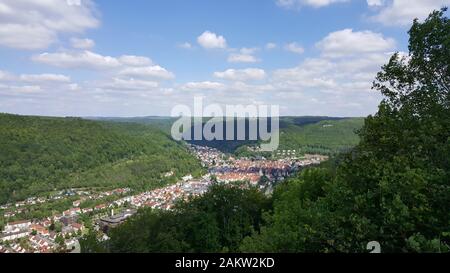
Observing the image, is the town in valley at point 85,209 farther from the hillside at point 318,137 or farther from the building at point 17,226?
the hillside at point 318,137

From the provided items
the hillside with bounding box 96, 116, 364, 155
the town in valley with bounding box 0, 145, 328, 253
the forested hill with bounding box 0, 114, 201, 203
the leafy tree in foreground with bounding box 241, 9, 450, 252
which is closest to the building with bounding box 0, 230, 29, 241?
the town in valley with bounding box 0, 145, 328, 253

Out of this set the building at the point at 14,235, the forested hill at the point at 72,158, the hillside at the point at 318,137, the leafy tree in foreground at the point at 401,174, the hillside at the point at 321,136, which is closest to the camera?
the leafy tree in foreground at the point at 401,174

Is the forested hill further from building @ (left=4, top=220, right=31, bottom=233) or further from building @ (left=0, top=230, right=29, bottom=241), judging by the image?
A: building @ (left=0, top=230, right=29, bottom=241)

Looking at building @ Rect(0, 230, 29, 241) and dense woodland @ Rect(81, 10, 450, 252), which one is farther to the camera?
building @ Rect(0, 230, 29, 241)

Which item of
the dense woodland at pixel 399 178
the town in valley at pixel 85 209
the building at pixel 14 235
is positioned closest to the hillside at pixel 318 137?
the town in valley at pixel 85 209

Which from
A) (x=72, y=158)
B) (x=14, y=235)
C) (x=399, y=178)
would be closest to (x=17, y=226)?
(x=14, y=235)

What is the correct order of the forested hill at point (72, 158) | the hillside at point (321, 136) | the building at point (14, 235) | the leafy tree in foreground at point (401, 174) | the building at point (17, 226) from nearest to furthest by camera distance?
the leafy tree in foreground at point (401, 174) < the building at point (14, 235) < the building at point (17, 226) < the forested hill at point (72, 158) < the hillside at point (321, 136)

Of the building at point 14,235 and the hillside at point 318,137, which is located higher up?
the hillside at point 318,137
